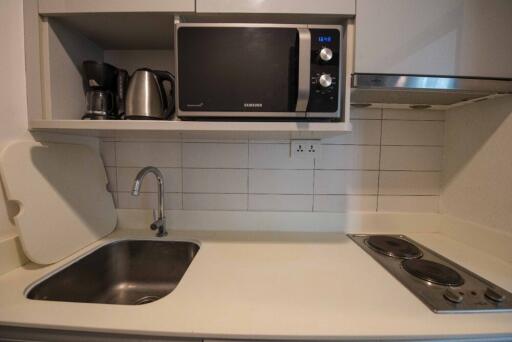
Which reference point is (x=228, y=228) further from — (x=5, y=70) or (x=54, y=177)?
(x=5, y=70)

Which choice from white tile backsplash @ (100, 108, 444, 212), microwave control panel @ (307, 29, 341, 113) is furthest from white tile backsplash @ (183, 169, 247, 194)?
microwave control panel @ (307, 29, 341, 113)

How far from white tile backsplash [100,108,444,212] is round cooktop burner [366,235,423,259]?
0.16 meters

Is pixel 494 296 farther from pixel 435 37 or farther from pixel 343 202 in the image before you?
pixel 435 37

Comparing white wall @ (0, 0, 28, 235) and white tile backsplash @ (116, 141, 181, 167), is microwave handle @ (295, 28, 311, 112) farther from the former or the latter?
white wall @ (0, 0, 28, 235)

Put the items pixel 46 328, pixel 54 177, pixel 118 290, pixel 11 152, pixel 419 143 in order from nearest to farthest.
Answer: pixel 46 328, pixel 11 152, pixel 54 177, pixel 118 290, pixel 419 143

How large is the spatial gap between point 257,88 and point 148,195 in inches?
30.2

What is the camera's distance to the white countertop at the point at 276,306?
522mm

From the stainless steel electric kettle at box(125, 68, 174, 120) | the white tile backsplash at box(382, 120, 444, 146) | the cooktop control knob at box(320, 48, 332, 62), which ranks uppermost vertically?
the cooktop control knob at box(320, 48, 332, 62)

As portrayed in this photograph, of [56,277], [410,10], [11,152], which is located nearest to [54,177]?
[11,152]

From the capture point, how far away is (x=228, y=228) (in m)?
1.13

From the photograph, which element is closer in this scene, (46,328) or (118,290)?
(46,328)

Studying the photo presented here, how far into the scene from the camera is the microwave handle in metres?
0.67

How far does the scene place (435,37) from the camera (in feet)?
2.48

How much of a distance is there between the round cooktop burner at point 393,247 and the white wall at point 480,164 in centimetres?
29
